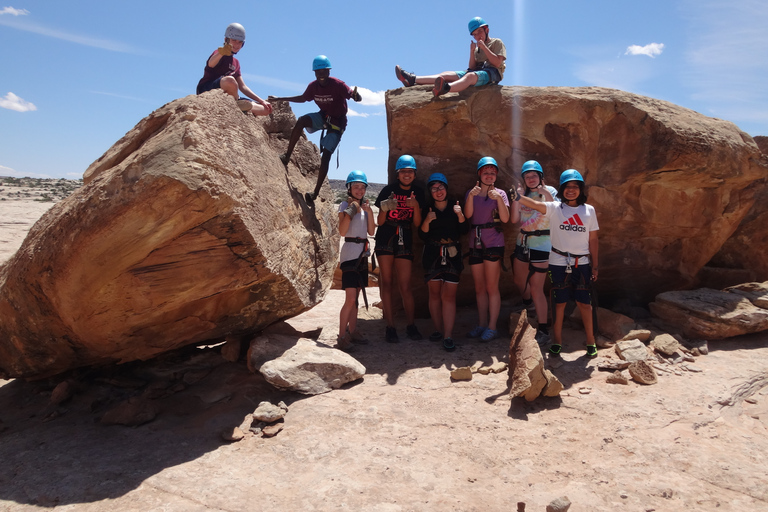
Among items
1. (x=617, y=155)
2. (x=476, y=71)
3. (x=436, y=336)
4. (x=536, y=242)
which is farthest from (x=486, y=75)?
(x=436, y=336)

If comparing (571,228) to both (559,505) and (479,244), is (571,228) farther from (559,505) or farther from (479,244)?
(559,505)

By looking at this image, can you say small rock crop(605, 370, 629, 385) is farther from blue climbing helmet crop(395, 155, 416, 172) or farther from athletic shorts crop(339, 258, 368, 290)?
blue climbing helmet crop(395, 155, 416, 172)

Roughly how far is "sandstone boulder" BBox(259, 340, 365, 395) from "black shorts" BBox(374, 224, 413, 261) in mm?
1377

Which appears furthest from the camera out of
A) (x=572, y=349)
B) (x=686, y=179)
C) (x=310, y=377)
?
(x=686, y=179)

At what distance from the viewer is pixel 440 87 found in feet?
19.4

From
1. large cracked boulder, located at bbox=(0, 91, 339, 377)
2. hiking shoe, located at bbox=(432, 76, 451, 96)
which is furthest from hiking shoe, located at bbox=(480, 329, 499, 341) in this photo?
hiking shoe, located at bbox=(432, 76, 451, 96)

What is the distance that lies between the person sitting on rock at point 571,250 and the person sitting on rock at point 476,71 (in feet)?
5.93

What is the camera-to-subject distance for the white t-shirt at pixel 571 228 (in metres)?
4.90

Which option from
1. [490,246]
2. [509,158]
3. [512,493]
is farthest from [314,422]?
[509,158]

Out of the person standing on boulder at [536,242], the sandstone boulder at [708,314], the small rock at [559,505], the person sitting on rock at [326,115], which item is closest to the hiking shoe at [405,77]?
the person sitting on rock at [326,115]

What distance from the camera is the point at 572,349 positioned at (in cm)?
517

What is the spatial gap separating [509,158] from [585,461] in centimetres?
372

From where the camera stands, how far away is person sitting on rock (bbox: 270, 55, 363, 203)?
5352mm

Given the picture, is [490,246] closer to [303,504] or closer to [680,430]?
[680,430]
